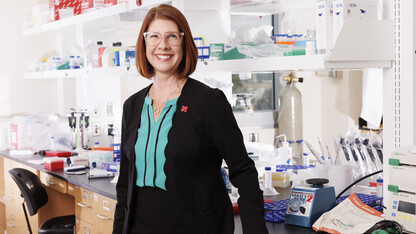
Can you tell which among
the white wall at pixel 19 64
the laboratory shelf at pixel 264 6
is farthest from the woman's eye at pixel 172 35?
the white wall at pixel 19 64

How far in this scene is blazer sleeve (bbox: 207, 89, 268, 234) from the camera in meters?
1.68

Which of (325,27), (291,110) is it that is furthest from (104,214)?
(291,110)

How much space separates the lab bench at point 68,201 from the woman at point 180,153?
275 millimetres

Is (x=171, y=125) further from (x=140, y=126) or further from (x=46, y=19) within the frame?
(x=46, y=19)

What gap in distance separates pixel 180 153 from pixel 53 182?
1.91 meters

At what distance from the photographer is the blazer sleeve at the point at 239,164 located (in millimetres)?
1679

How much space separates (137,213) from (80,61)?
2512 mm

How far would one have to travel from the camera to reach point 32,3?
4.84m

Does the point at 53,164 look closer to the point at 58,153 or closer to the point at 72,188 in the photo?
the point at 72,188

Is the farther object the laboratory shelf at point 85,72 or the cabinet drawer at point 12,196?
the cabinet drawer at point 12,196

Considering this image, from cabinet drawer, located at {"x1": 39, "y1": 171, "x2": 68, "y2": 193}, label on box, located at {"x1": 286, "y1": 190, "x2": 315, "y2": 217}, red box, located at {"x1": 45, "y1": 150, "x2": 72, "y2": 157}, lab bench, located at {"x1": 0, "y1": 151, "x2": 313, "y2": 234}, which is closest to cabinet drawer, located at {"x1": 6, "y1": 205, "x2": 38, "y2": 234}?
lab bench, located at {"x1": 0, "y1": 151, "x2": 313, "y2": 234}

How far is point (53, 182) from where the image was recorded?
136 inches

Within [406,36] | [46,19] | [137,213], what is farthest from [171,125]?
[46,19]

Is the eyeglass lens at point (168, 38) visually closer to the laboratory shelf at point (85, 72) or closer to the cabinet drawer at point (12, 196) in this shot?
the laboratory shelf at point (85, 72)
